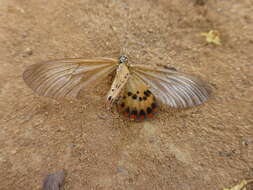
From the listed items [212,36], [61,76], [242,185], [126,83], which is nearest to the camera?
[242,185]

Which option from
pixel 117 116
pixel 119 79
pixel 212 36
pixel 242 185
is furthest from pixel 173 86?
pixel 212 36

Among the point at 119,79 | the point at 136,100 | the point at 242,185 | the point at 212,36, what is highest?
the point at 212,36

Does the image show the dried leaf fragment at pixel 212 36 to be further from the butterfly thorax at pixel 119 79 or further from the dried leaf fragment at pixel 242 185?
the dried leaf fragment at pixel 242 185

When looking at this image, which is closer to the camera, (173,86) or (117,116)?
(173,86)

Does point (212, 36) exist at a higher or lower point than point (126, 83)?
higher

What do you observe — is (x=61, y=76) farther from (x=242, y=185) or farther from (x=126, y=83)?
(x=242, y=185)

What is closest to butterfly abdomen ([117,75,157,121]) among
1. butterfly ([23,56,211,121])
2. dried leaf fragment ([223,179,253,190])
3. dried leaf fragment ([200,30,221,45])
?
butterfly ([23,56,211,121])

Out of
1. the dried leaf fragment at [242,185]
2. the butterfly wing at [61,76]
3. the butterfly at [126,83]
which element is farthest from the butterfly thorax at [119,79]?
the dried leaf fragment at [242,185]

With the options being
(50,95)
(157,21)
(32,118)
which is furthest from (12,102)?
(157,21)
